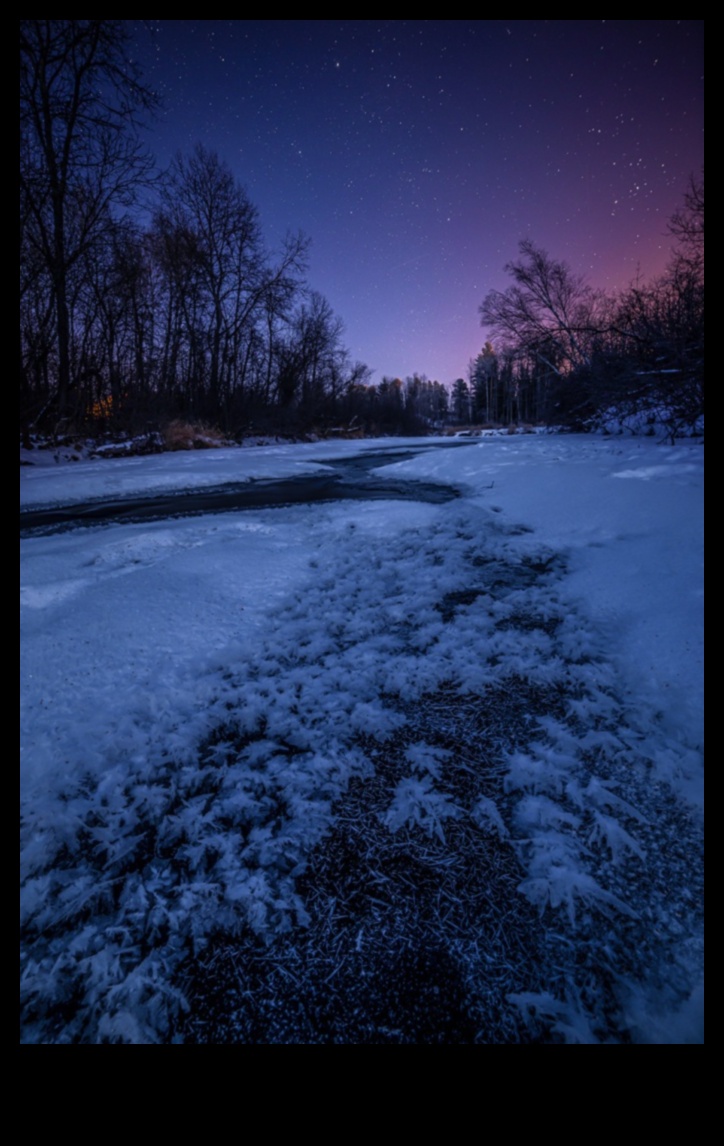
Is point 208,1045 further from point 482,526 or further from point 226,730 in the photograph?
point 482,526

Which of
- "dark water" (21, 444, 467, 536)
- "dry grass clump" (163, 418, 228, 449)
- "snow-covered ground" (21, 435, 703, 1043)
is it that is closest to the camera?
"snow-covered ground" (21, 435, 703, 1043)

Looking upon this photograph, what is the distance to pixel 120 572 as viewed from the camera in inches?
115

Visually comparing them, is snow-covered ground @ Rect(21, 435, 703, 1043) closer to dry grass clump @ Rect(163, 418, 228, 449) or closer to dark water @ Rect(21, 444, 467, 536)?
dark water @ Rect(21, 444, 467, 536)

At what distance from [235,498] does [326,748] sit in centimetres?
523

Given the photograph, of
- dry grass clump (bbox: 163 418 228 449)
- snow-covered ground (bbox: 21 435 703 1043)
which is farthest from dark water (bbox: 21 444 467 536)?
dry grass clump (bbox: 163 418 228 449)

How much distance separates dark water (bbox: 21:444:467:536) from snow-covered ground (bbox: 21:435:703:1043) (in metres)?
1.79

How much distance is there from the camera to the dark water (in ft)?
16.3

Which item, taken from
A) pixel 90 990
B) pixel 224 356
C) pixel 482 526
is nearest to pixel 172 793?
pixel 90 990

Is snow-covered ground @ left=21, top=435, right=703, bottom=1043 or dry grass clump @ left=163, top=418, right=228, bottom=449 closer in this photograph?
snow-covered ground @ left=21, top=435, right=703, bottom=1043

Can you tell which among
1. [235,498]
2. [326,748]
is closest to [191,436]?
[235,498]

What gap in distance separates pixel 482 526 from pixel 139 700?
349 cm

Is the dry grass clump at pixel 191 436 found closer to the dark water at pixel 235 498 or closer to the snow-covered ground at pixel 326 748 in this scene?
the dark water at pixel 235 498

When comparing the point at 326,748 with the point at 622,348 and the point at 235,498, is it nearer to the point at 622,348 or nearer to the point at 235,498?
the point at 235,498

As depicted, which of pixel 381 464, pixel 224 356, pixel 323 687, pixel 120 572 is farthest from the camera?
pixel 224 356
